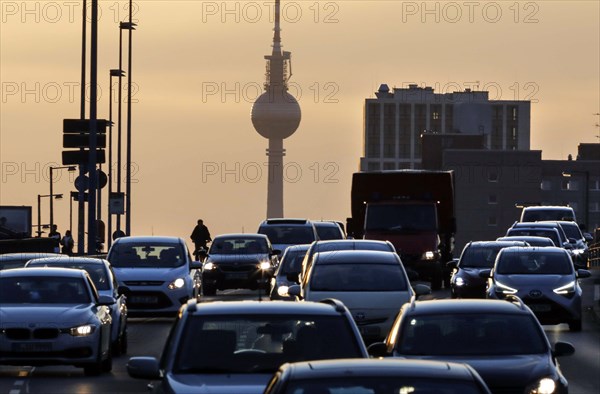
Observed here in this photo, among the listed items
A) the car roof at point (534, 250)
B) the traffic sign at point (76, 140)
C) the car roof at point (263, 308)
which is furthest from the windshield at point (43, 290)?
the traffic sign at point (76, 140)

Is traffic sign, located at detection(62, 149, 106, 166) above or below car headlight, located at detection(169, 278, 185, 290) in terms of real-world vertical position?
above

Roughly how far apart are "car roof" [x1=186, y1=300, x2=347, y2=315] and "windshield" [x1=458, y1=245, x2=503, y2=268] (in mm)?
27039

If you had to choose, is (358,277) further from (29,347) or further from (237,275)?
(237,275)

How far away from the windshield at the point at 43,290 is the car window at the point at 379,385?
14.4 metres

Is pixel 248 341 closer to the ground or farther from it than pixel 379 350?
farther from it

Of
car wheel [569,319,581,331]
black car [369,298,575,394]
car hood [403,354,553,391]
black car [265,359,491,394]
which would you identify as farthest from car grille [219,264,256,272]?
black car [265,359,491,394]

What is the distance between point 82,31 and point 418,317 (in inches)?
1780

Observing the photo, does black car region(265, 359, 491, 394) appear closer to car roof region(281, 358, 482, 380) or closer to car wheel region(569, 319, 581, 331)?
car roof region(281, 358, 482, 380)

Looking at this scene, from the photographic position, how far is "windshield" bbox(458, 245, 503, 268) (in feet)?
132

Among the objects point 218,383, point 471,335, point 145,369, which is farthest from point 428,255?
point 218,383

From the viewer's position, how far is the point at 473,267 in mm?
40062

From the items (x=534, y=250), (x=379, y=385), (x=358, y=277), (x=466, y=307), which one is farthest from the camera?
(x=534, y=250)

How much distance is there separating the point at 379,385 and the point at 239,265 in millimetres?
35296

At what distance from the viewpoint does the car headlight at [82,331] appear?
2252 centimetres
